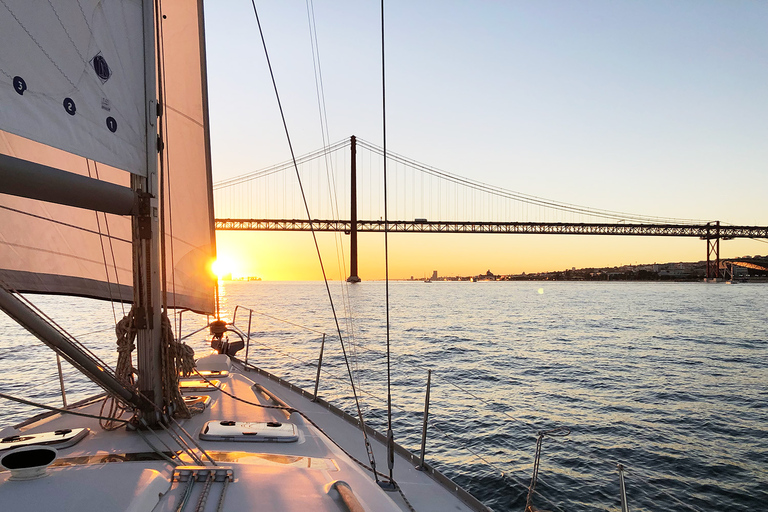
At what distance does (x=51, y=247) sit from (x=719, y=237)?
76.4 meters

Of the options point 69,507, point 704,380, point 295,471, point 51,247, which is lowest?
point 704,380

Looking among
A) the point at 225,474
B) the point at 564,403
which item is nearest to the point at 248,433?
the point at 225,474

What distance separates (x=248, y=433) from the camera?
2627 millimetres

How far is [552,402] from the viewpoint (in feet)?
29.1

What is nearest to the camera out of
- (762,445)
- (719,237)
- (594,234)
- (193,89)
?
(193,89)

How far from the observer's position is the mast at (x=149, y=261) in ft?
8.82

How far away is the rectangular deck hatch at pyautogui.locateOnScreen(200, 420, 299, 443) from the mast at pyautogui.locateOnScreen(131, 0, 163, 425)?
34 centimetres

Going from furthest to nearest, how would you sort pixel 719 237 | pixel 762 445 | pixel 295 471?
pixel 719 237
pixel 762 445
pixel 295 471

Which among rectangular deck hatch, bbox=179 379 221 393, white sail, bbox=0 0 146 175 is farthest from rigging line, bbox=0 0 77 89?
rectangular deck hatch, bbox=179 379 221 393

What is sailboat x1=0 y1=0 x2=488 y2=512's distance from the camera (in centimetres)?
189

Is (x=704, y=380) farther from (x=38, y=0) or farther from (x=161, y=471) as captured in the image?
(x=38, y=0)

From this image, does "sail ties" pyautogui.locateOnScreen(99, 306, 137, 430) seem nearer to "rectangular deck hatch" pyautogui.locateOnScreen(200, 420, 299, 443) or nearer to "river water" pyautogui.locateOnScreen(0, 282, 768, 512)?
"rectangular deck hatch" pyautogui.locateOnScreen(200, 420, 299, 443)

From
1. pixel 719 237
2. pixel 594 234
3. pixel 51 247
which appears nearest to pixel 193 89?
pixel 51 247

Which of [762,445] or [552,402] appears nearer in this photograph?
[762,445]
